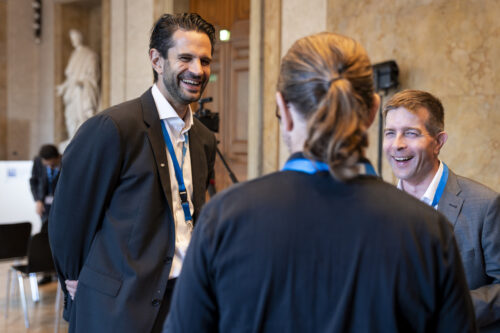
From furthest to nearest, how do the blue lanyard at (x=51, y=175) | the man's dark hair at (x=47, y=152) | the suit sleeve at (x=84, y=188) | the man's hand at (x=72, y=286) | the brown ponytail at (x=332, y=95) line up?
the blue lanyard at (x=51, y=175)
the man's dark hair at (x=47, y=152)
the man's hand at (x=72, y=286)
the suit sleeve at (x=84, y=188)
the brown ponytail at (x=332, y=95)

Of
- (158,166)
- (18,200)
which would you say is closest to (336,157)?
(158,166)

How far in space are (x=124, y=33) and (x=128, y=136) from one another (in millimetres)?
6535

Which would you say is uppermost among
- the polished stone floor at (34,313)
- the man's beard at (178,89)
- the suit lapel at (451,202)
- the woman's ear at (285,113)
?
the man's beard at (178,89)

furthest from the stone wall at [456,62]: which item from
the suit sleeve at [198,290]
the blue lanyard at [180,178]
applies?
the suit sleeve at [198,290]

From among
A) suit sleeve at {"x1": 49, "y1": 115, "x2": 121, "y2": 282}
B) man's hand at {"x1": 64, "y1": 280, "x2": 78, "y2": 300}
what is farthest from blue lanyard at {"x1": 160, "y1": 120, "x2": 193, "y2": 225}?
man's hand at {"x1": 64, "y1": 280, "x2": 78, "y2": 300}

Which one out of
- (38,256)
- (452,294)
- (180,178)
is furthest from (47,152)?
(452,294)

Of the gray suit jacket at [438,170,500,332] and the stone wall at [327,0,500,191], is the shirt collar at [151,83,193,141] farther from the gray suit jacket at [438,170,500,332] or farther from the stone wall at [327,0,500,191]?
the stone wall at [327,0,500,191]

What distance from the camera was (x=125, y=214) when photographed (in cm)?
187

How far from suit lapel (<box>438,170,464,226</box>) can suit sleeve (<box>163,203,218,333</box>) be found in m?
1.17

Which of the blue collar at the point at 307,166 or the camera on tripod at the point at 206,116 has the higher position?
the camera on tripod at the point at 206,116

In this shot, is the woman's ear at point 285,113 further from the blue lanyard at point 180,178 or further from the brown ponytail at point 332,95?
the blue lanyard at point 180,178

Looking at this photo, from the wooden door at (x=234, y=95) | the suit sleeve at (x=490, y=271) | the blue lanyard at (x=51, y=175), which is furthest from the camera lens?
the wooden door at (x=234, y=95)

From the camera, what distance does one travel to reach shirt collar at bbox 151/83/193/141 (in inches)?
80.7

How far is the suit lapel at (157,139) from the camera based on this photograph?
6.29ft
